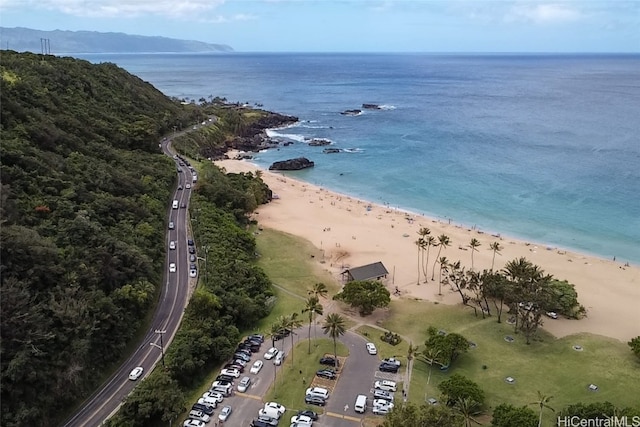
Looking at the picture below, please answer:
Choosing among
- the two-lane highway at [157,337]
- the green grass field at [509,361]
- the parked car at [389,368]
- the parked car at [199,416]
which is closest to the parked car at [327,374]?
the green grass field at [509,361]

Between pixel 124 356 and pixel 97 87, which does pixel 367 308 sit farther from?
pixel 97 87

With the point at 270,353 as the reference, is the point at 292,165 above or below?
above

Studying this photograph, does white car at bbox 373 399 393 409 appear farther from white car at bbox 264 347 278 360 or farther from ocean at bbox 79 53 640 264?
ocean at bbox 79 53 640 264

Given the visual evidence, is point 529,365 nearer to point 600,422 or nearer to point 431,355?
point 431,355

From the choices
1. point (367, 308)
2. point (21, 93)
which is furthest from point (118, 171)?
point (367, 308)

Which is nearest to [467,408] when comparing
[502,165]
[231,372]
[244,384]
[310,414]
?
[310,414]

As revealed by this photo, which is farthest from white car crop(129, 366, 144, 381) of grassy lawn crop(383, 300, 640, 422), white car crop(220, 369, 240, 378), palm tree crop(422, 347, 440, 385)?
palm tree crop(422, 347, 440, 385)
